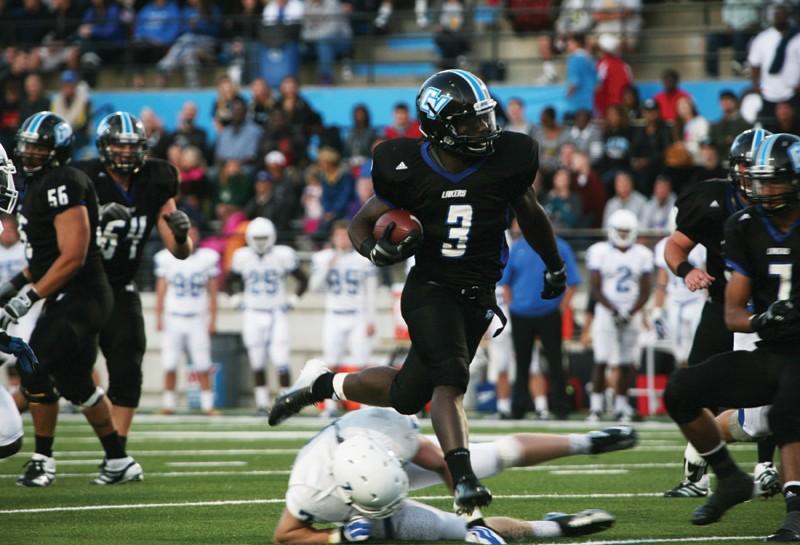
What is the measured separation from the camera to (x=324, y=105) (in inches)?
689

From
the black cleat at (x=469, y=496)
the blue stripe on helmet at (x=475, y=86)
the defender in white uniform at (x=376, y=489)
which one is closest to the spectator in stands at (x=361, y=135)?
the blue stripe on helmet at (x=475, y=86)

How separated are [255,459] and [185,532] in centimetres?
347

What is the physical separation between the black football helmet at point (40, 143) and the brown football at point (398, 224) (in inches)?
91.2

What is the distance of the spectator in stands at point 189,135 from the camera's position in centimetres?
1694

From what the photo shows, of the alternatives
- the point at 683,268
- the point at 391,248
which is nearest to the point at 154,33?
the point at 683,268

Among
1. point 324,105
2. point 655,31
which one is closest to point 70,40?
point 324,105

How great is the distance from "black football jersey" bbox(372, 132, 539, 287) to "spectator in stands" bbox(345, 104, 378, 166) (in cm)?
998

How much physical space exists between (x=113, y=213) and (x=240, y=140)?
9.15m

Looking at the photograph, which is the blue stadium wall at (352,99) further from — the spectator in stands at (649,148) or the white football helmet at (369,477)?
the white football helmet at (369,477)

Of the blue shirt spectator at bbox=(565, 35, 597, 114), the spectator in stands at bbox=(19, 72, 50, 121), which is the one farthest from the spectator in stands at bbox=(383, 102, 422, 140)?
the spectator in stands at bbox=(19, 72, 50, 121)

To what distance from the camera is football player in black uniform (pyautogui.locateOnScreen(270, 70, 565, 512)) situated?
578 centimetres

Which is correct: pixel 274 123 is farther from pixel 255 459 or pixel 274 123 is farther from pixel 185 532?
pixel 185 532

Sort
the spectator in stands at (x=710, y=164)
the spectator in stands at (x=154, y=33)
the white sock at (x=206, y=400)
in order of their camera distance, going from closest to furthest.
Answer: the spectator in stands at (x=710, y=164) < the white sock at (x=206, y=400) < the spectator in stands at (x=154, y=33)

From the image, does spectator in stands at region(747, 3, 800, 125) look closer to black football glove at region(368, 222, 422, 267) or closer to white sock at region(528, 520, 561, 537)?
black football glove at region(368, 222, 422, 267)
